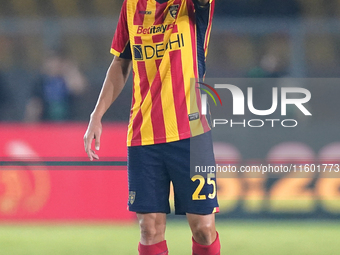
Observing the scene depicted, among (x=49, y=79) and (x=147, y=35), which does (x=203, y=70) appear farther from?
(x=49, y=79)

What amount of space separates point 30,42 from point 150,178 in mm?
2238

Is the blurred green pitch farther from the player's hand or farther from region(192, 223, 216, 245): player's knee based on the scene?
the player's hand

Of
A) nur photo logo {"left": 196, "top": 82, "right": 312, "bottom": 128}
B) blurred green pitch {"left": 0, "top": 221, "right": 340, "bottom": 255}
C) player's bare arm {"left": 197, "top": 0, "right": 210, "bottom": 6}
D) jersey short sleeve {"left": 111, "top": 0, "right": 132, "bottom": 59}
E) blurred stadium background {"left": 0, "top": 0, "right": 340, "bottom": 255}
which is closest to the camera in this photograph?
player's bare arm {"left": 197, "top": 0, "right": 210, "bottom": 6}

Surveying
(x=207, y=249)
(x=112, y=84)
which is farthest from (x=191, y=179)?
(x=112, y=84)

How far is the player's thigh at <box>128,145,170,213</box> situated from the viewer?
148cm

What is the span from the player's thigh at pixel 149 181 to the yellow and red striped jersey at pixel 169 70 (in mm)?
41

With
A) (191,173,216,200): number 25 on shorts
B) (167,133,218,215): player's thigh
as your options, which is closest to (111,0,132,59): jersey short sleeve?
(167,133,218,215): player's thigh

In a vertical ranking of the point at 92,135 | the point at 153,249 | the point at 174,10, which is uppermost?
the point at 174,10

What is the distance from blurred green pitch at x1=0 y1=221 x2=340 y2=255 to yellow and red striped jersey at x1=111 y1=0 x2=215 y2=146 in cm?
93

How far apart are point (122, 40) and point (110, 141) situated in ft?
4.17

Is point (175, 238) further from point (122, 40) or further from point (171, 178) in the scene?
point (122, 40)

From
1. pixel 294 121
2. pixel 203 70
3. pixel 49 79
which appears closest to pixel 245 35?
pixel 294 121

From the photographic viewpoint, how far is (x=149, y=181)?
1477 mm

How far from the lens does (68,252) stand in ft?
7.27
